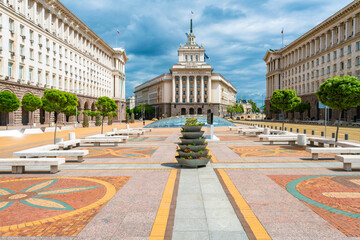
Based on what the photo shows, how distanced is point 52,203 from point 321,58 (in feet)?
239

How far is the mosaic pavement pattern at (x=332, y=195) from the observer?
211 inches

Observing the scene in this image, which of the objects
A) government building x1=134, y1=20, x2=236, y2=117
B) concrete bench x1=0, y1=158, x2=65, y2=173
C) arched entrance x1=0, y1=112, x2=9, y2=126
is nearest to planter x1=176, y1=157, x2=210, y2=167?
concrete bench x1=0, y1=158, x2=65, y2=173

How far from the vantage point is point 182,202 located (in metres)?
6.53

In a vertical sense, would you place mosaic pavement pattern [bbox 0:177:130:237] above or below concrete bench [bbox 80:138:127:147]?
below

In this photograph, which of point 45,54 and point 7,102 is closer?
point 7,102

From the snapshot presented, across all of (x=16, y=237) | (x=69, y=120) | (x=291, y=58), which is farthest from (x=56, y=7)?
(x=291, y=58)

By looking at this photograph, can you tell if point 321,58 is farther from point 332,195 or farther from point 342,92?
point 332,195

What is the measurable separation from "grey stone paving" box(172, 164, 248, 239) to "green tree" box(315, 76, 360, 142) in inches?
502

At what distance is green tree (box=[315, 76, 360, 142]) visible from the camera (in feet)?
53.7

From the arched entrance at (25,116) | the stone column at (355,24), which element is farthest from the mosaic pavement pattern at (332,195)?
the stone column at (355,24)

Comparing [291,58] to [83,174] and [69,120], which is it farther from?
[83,174]

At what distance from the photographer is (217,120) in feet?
176

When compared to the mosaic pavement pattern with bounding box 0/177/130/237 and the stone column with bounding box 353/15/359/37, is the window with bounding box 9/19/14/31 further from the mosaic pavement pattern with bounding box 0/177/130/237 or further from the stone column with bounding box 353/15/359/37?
the stone column with bounding box 353/15/359/37

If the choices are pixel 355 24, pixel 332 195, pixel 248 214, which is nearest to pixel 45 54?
pixel 248 214
